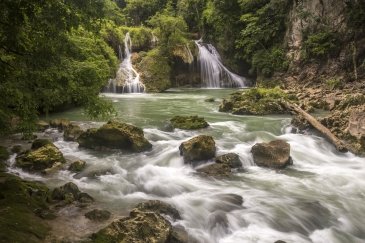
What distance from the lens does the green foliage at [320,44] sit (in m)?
23.7

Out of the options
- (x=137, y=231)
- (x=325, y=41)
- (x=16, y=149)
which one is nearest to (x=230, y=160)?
(x=137, y=231)

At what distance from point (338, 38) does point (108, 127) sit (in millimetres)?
17713

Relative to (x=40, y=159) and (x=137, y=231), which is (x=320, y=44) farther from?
(x=137, y=231)

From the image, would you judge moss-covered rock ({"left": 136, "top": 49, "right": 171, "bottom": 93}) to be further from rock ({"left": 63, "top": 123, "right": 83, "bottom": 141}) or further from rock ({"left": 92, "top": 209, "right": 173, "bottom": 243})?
rock ({"left": 92, "top": 209, "right": 173, "bottom": 243})

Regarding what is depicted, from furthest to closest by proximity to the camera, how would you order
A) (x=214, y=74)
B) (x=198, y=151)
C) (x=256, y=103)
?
(x=214, y=74)
(x=256, y=103)
(x=198, y=151)

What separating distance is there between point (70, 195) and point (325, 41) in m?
21.0

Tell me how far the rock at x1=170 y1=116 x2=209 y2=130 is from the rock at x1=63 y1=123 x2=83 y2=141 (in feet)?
11.4

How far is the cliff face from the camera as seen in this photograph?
22.2 meters

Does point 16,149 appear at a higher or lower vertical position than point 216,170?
higher

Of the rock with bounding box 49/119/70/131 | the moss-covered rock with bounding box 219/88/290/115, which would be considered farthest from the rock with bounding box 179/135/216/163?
the moss-covered rock with bounding box 219/88/290/115

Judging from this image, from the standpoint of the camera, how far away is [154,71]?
29.6 meters

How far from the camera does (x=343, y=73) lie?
22.5m

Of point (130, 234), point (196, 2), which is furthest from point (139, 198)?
point (196, 2)

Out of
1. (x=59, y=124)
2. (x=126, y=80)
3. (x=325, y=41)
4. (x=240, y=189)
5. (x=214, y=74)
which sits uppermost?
(x=325, y=41)
